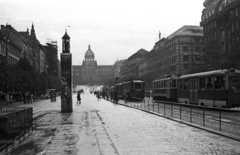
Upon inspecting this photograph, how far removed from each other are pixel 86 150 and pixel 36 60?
11325 cm

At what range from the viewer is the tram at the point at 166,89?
38812mm

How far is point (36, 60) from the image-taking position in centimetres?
11894

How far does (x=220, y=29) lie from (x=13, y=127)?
66.1 meters

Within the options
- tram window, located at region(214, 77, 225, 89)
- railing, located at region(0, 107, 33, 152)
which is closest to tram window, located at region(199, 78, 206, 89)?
tram window, located at region(214, 77, 225, 89)

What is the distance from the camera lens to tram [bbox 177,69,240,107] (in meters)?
24.9

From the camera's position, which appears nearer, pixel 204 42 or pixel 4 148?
pixel 4 148

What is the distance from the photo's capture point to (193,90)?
30562 millimetres

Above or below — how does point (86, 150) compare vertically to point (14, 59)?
below

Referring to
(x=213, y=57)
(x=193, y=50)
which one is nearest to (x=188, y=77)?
(x=213, y=57)

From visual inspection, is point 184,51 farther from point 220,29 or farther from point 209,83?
point 209,83

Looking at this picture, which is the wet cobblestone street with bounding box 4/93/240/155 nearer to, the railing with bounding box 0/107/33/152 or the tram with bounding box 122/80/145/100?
the railing with bounding box 0/107/33/152

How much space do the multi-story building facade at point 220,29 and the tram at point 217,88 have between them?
27.8m

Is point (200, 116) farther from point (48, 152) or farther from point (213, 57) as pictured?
point (213, 57)

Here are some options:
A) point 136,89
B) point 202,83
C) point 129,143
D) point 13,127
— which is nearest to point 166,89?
point 136,89
